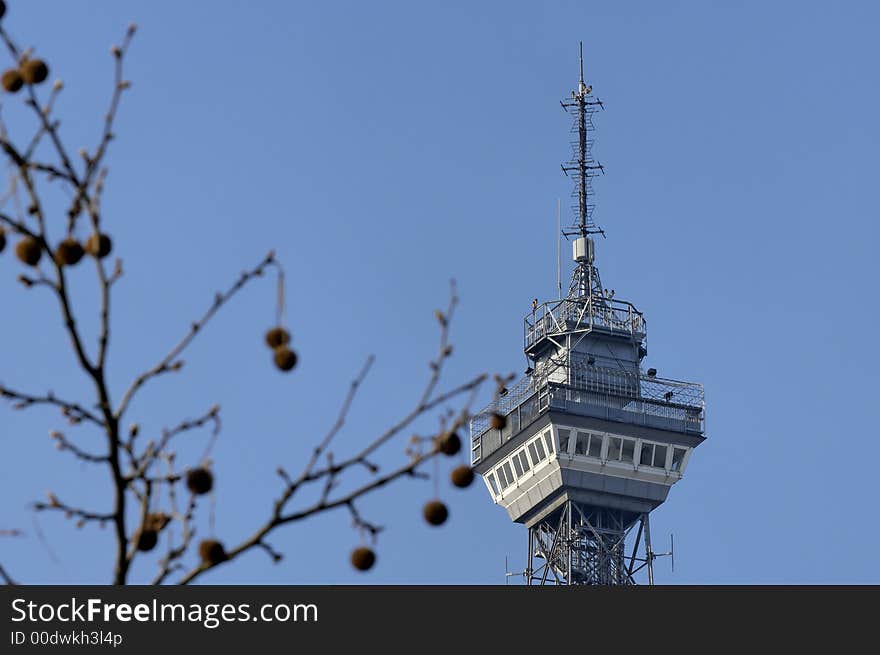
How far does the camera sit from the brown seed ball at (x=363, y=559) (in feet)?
51.8

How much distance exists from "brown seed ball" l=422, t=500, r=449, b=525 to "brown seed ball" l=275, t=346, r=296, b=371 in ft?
5.71

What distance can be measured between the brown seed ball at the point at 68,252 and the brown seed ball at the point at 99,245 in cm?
8

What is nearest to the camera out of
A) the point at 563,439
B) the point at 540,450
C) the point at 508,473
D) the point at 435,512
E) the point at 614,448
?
the point at 435,512

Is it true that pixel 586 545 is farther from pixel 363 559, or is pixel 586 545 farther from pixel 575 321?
pixel 363 559

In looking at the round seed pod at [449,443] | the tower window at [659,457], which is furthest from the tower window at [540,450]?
the round seed pod at [449,443]

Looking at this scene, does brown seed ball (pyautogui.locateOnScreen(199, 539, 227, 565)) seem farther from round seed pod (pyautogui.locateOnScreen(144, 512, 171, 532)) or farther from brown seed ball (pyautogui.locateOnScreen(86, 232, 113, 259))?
brown seed ball (pyautogui.locateOnScreen(86, 232, 113, 259))

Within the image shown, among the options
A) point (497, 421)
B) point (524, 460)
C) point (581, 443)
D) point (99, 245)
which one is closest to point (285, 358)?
point (99, 245)

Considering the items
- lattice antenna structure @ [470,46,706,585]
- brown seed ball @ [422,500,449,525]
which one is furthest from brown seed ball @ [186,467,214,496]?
lattice antenna structure @ [470,46,706,585]

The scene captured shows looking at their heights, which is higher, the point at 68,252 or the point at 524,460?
the point at 524,460

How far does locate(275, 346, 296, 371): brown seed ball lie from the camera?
50.0 ft

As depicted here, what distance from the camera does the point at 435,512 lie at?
15.8 metres

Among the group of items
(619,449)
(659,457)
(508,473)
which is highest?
(619,449)

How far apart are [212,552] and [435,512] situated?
1.99 metres
